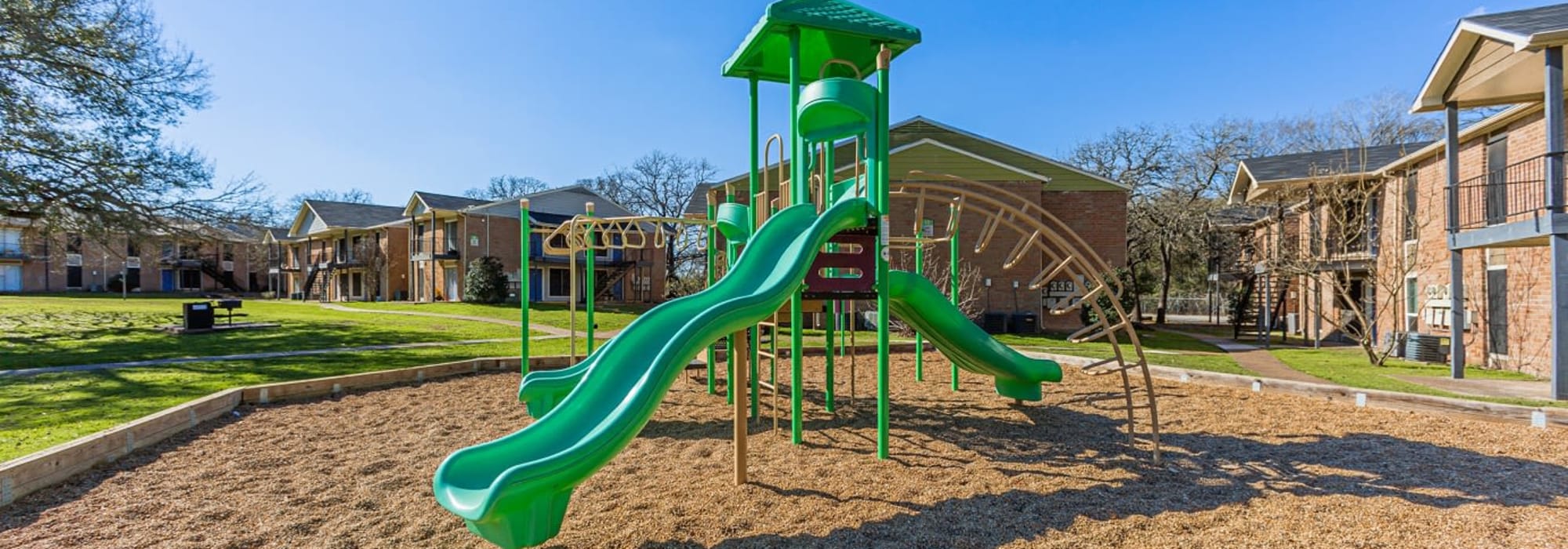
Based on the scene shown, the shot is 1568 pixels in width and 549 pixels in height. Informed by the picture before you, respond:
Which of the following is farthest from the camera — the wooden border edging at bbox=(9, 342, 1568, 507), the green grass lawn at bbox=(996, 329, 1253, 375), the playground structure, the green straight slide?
the green grass lawn at bbox=(996, 329, 1253, 375)

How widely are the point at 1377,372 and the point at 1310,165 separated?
432 inches

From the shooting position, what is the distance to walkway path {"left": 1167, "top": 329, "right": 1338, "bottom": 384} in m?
11.9

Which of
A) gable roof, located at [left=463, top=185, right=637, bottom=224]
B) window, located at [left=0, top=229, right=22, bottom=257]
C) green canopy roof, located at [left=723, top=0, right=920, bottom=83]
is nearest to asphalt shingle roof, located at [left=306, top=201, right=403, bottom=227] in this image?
gable roof, located at [left=463, top=185, right=637, bottom=224]

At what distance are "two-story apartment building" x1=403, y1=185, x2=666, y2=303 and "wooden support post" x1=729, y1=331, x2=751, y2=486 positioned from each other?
104ft

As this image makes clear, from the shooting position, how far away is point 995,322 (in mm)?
22312

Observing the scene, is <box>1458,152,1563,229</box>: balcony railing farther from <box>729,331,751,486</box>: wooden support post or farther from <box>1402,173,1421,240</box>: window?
<box>729,331,751,486</box>: wooden support post

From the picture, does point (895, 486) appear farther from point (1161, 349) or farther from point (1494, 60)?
point (1161, 349)

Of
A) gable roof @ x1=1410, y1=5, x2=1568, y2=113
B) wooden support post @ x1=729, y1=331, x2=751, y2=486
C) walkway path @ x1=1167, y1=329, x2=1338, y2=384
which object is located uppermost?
gable roof @ x1=1410, y1=5, x2=1568, y2=113

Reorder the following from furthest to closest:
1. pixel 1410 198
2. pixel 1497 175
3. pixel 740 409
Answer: pixel 1410 198 → pixel 1497 175 → pixel 740 409

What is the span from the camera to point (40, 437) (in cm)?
601

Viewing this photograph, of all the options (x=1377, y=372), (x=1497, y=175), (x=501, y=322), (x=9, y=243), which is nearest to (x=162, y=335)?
(x=501, y=322)

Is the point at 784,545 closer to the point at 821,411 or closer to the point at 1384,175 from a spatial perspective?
the point at 821,411

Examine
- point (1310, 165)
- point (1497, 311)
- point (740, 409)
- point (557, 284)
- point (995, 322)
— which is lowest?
point (995, 322)

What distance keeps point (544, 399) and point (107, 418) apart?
462cm
